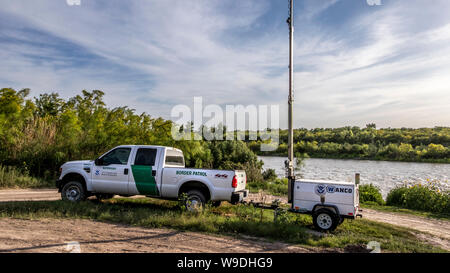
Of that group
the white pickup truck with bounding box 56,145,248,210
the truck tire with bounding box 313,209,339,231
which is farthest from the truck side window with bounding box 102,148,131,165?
the truck tire with bounding box 313,209,339,231

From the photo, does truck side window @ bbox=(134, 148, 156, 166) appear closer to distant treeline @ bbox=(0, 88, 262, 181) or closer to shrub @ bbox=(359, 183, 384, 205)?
distant treeline @ bbox=(0, 88, 262, 181)

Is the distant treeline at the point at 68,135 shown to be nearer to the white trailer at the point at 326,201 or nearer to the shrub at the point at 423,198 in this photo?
the white trailer at the point at 326,201

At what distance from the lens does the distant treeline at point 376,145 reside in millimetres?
Result: 45469

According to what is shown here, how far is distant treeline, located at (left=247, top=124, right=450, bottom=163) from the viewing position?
4547 centimetres

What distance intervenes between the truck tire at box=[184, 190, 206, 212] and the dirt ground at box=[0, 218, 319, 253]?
169 centimetres

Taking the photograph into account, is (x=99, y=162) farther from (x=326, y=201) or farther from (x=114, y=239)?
(x=326, y=201)

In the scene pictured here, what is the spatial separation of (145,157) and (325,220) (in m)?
5.78

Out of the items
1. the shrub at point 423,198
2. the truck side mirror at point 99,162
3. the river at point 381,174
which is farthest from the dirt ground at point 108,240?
the shrub at point 423,198

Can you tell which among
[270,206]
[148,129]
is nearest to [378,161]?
[148,129]

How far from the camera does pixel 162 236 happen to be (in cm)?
702

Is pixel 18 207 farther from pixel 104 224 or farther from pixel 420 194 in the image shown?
A: pixel 420 194

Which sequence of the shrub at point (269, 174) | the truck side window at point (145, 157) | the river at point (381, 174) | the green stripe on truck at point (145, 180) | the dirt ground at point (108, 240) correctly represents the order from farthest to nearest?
the river at point (381, 174) → the shrub at point (269, 174) → the truck side window at point (145, 157) → the green stripe on truck at point (145, 180) → the dirt ground at point (108, 240)

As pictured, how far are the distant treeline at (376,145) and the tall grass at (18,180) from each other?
34.1 metres
